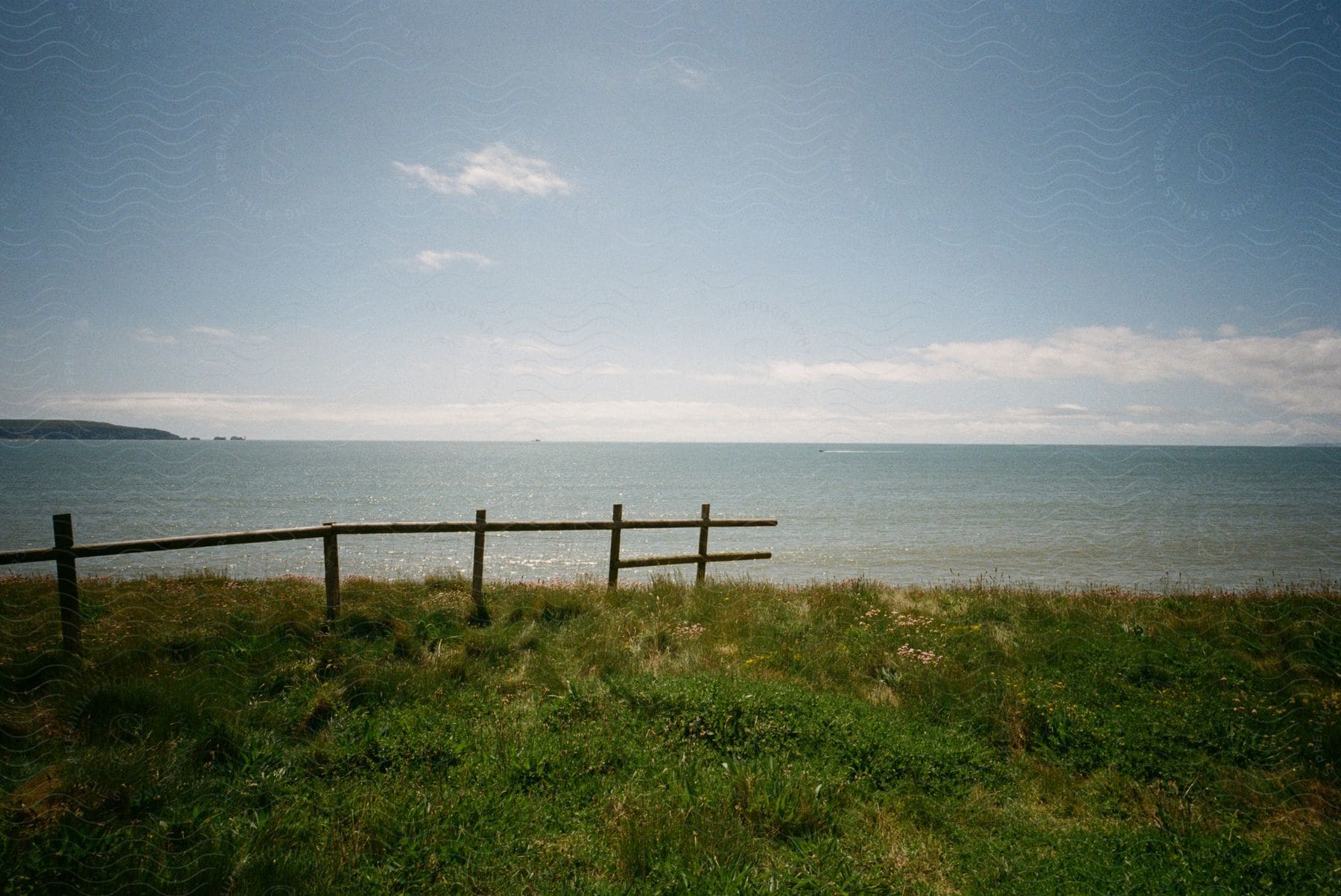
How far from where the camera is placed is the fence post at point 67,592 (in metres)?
6.97

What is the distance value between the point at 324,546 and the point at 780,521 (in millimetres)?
33881

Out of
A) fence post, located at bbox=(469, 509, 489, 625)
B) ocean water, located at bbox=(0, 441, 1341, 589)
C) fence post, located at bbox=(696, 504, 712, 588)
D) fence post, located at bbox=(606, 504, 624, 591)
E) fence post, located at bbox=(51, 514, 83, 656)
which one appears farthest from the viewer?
ocean water, located at bbox=(0, 441, 1341, 589)

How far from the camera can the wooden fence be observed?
7000mm

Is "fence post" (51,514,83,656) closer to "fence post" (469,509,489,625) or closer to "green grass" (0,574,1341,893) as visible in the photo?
"green grass" (0,574,1341,893)

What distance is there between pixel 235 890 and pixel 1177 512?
55.4 m

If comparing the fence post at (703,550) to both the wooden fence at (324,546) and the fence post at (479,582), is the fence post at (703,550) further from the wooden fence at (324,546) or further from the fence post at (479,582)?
the fence post at (479,582)

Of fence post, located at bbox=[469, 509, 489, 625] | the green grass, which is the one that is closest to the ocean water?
fence post, located at bbox=[469, 509, 489, 625]

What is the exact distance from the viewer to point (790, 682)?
6.72 meters

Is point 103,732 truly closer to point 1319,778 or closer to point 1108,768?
point 1108,768

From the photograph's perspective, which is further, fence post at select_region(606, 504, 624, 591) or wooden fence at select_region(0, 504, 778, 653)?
fence post at select_region(606, 504, 624, 591)

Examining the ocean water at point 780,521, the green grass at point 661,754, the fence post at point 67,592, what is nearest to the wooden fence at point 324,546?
the fence post at point 67,592

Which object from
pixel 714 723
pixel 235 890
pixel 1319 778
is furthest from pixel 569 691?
pixel 1319 778

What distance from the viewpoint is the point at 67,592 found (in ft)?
23.0

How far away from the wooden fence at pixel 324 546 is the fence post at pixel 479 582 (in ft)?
0.04
